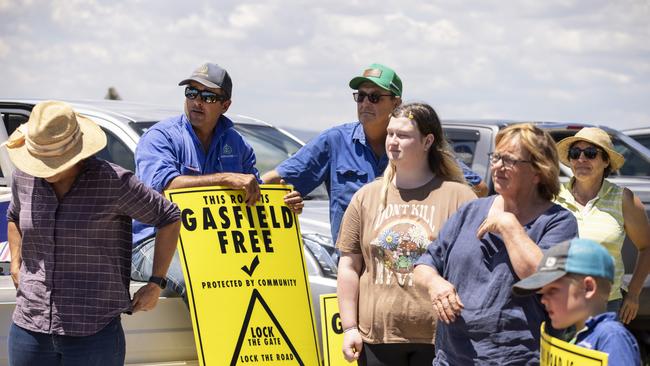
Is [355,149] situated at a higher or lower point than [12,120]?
lower

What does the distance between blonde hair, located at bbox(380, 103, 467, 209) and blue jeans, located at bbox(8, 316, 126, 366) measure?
1.43 meters

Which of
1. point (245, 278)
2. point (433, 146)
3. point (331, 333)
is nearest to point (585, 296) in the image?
point (433, 146)

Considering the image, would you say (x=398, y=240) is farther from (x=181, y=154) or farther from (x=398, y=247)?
(x=181, y=154)

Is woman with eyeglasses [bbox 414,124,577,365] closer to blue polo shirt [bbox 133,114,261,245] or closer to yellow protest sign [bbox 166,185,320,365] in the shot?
yellow protest sign [bbox 166,185,320,365]

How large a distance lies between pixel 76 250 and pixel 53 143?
45cm

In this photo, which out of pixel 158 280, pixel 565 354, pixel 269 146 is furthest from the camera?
pixel 269 146

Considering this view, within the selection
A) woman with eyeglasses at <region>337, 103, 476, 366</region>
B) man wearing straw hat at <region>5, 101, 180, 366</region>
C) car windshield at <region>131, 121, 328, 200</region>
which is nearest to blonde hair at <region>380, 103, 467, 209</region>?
woman with eyeglasses at <region>337, 103, 476, 366</region>

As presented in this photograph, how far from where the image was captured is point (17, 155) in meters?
4.24

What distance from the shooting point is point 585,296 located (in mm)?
3021

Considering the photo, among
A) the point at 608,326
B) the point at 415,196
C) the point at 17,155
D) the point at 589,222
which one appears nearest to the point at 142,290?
the point at 17,155

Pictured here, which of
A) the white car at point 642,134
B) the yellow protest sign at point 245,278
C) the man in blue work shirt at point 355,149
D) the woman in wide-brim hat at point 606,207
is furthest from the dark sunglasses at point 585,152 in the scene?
the white car at point 642,134

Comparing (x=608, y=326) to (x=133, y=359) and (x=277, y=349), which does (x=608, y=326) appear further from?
(x=133, y=359)

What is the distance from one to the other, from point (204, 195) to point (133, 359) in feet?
3.45

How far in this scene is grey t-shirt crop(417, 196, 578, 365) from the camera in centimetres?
366
